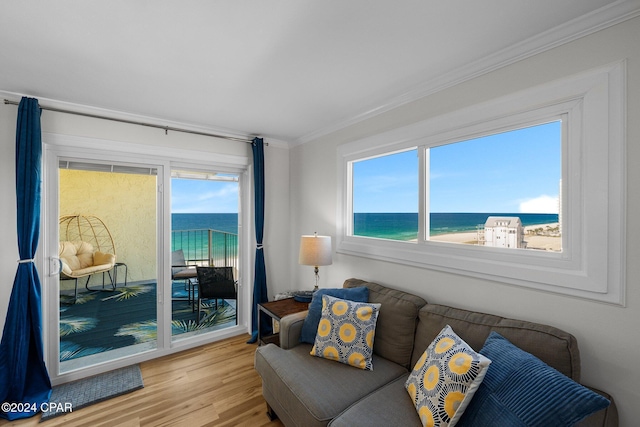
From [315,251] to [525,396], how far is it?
74.8 inches

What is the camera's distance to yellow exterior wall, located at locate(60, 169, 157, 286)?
106 inches

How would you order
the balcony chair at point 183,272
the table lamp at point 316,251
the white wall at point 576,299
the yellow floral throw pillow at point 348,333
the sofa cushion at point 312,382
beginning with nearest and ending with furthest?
the white wall at point 576,299, the sofa cushion at point 312,382, the yellow floral throw pillow at point 348,333, the table lamp at point 316,251, the balcony chair at point 183,272

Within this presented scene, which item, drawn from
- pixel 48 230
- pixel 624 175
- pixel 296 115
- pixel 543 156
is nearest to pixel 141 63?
pixel 296 115

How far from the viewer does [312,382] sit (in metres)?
1.77

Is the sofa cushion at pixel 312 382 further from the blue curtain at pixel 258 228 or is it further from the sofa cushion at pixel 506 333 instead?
the blue curtain at pixel 258 228

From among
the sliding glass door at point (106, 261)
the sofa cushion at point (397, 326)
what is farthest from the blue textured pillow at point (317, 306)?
the sliding glass door at point (106, 261)

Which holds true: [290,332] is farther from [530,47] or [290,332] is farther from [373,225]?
[530,47]

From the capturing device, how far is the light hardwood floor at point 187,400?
6.85 ft

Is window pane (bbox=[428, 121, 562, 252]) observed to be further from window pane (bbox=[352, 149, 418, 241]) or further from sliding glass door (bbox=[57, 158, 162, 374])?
Answer: sliding glass door (bbox=[57, 158, 162, 374])

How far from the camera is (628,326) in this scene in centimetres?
137

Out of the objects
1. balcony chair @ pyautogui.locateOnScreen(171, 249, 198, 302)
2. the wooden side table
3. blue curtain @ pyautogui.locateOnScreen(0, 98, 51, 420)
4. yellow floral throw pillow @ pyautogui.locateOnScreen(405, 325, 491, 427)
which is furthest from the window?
blue curtain @ pyautogui.locateOnScreen(0, 98, 51, 420)

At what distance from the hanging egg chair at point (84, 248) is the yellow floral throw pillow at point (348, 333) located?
A: 2.26 metres

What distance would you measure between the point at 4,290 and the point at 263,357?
2.19 metres

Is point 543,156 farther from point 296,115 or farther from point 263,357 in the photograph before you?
point 263,357
